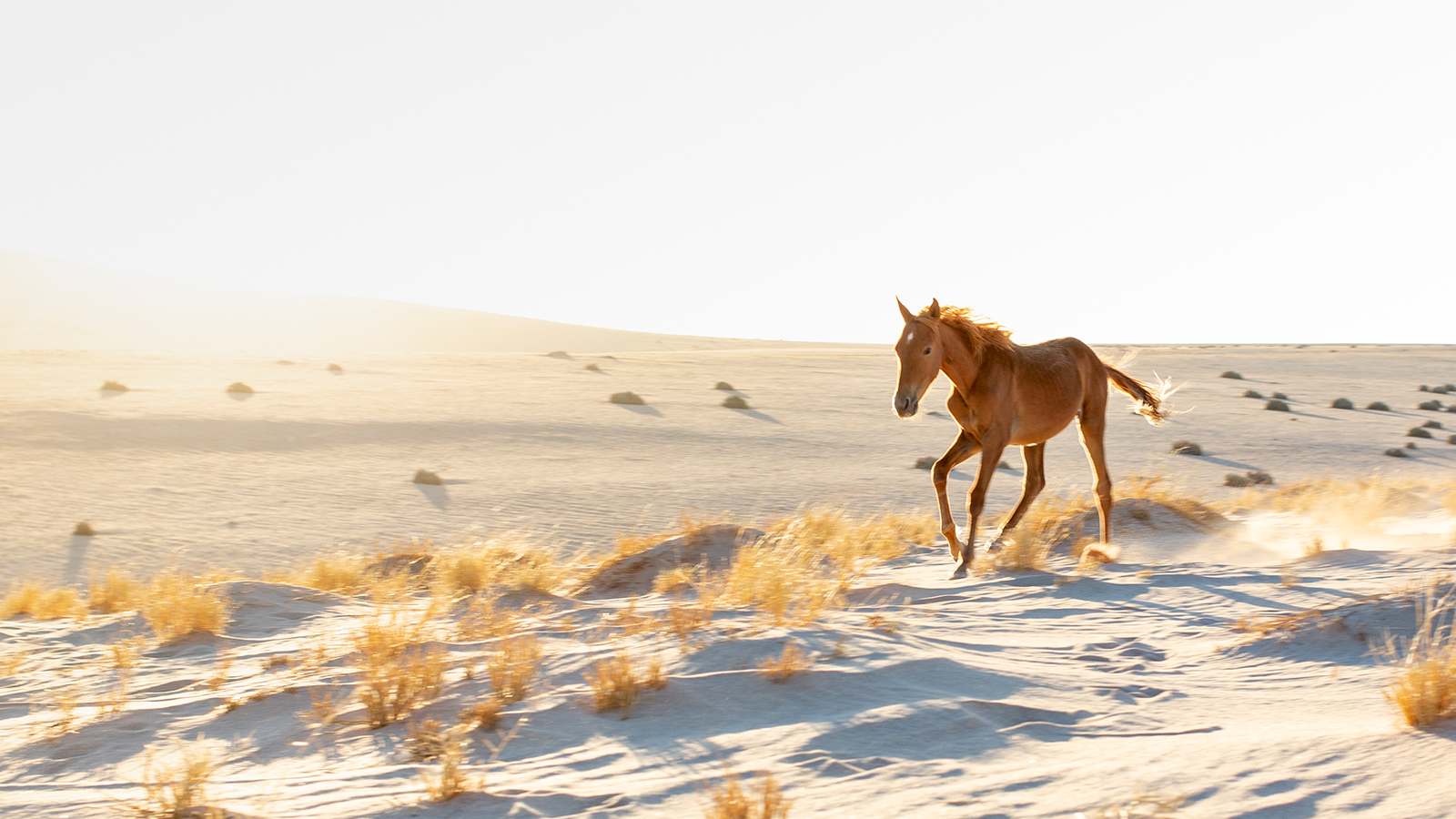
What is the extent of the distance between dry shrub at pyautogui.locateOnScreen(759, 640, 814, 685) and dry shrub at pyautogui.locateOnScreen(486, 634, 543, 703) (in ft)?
3.58

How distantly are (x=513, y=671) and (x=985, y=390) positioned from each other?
4.46 m

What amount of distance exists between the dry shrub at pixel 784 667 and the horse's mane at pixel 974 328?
3483 mm

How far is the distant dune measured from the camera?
78.4 meters

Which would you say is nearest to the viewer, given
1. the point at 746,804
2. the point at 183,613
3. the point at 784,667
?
the point at 746,804

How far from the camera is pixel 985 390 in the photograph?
7656 mm

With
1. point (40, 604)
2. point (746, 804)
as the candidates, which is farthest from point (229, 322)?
point (746, 804)

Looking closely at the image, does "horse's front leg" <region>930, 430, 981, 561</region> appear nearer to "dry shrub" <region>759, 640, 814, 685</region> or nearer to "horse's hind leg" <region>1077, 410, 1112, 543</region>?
"horse's hind leg" <region>1077, 410, 1112, 543</region>

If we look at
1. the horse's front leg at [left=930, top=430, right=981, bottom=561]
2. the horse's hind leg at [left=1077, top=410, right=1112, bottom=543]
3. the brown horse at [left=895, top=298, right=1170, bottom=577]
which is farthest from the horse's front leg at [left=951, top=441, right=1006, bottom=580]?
the horse's hind leg at [left=1077, top=410, right=1112, bottom=543]

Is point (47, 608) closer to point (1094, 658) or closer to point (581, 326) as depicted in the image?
point (1094, 658)

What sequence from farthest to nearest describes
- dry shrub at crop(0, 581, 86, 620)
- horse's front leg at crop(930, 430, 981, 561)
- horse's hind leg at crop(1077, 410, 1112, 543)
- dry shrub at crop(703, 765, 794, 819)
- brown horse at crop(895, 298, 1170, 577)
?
horse's hind leg at crop(1077, 410, 1112, 543) → horse's front leg at crop(930, 430, 981, 561) → dry shrub at crop(0, 581, 86, 620) → brown horse at crop(895, 298, 1170, 577) → dry shrub at crop(703, 765, 794, 819)

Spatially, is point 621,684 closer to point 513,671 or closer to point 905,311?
point 513,671

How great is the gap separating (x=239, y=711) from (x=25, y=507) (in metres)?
11.0

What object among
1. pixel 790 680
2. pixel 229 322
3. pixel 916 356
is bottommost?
pixel 790 680

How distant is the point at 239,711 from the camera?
483 cm
